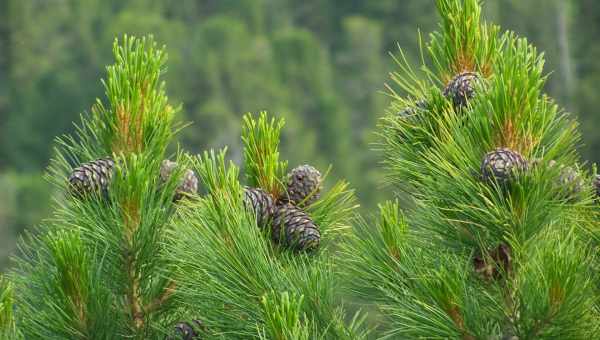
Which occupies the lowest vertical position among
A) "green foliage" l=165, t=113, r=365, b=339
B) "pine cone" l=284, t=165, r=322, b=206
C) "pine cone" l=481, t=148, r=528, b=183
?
"green foliage" l=165, t=113, r=365, b=339

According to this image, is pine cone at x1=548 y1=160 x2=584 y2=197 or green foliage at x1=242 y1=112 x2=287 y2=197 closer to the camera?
pine cone at x1=548 y1=160 x2=584 y2=197

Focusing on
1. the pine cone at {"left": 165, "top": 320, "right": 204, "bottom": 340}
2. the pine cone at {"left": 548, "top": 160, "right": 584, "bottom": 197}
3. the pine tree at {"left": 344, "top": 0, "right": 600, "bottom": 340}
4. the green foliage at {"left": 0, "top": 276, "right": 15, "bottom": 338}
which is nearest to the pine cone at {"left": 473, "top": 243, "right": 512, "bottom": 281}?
the pine tree at {"left": 344, "top": 0, "right": 600, "bottom": 340}

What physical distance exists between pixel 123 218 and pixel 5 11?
4511 centimetres

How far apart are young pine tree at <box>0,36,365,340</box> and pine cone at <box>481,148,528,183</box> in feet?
1.22

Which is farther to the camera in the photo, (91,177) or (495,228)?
(91,177)

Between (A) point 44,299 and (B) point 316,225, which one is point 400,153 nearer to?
(B) point 316,225

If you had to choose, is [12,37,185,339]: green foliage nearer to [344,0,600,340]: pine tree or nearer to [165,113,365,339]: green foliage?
[165,113,365,339]: green foliage

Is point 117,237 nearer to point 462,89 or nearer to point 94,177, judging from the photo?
point 94,177

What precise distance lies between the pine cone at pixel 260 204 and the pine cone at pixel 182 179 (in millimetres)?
126

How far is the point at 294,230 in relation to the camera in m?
2.21

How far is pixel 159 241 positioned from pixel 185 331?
168 mm

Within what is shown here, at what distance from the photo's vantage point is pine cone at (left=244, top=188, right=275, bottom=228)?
219 cm

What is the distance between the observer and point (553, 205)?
1.99 metres

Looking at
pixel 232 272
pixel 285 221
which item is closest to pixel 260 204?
pixel 285 221
